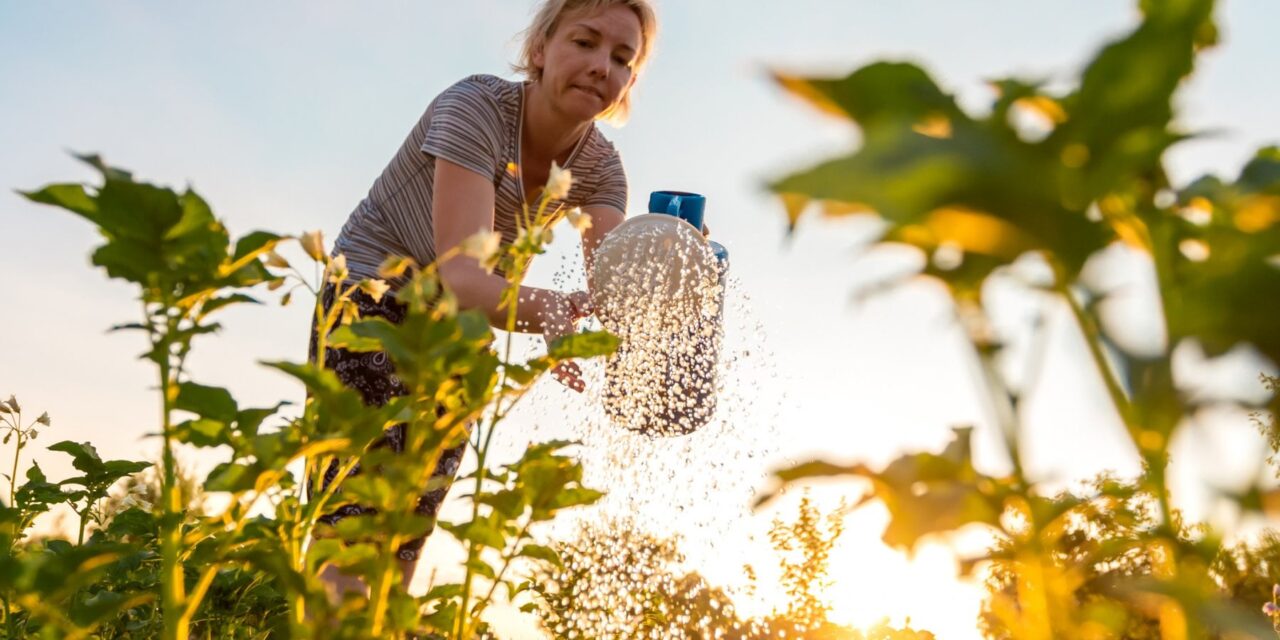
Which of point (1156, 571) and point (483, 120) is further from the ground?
point (483, 120)

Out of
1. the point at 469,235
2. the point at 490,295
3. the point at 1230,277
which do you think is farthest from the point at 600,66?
the point at 1230,277

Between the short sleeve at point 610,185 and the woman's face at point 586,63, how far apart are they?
43 cm

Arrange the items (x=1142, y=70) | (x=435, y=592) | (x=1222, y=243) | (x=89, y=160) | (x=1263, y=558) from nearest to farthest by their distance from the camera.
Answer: (x=1142, y=70), (x=1222, y=243), (x=1263, y=558), (x=89, y=160), (x=435, y=592)

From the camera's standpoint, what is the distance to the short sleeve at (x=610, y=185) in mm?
3738

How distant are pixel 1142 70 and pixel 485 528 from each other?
86cm

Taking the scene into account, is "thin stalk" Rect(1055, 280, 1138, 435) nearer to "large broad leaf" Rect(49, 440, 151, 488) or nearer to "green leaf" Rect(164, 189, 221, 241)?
"green leaf" Rect(164, 189, 221, 241)

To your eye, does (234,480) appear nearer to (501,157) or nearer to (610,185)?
(501,157)

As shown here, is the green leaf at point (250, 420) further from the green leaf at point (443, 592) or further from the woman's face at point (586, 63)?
the woman's face at point (586, 63)

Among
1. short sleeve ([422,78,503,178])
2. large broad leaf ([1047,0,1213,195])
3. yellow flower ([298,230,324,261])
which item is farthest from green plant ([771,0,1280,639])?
short sleeve ([422,78,503,178])

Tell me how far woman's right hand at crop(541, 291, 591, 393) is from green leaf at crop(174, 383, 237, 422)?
1.63 meters

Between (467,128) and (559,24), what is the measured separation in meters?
0.62

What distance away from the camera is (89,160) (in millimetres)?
958

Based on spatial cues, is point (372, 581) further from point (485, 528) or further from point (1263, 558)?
point (1263, 558)

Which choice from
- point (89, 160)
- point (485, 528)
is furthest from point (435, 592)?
point (89, 160)
